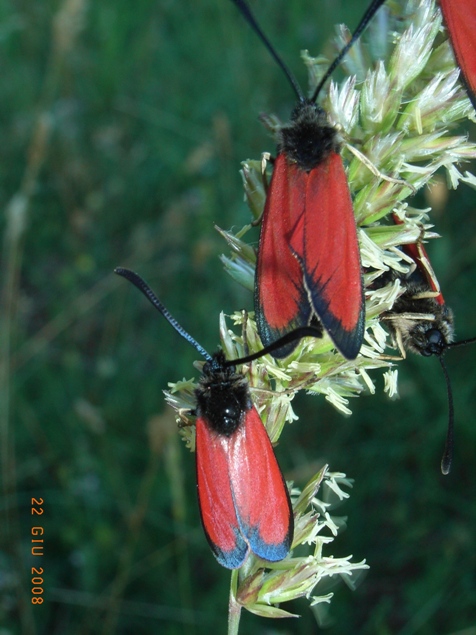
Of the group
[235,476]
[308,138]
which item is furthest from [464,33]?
[235,476]

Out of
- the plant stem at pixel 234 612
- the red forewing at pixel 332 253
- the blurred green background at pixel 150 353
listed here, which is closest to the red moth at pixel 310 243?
the red forewing at pixel 332 253

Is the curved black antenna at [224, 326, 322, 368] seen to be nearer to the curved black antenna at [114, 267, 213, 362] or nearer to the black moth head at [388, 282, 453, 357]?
the curved black antenna at [114, 267, 213, 362]

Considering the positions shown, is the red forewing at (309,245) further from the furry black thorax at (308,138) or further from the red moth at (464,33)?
the red moth at (464,33)

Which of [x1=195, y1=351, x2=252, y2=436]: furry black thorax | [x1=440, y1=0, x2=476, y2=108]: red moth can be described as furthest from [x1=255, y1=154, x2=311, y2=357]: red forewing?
[x1=440, y1=0, x2=476, y2=108]: red moth

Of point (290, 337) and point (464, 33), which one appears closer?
point (290, 337)

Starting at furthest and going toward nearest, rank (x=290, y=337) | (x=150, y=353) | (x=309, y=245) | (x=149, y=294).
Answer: (x=150, y=353)
(x=149, y=294)
(x=309, y=245)
(x=290, y=337)

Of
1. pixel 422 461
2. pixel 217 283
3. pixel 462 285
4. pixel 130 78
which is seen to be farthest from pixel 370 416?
pixel 130 78

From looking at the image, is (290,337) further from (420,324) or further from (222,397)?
(420,324)

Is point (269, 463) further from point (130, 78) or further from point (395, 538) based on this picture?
point (130, 78)
